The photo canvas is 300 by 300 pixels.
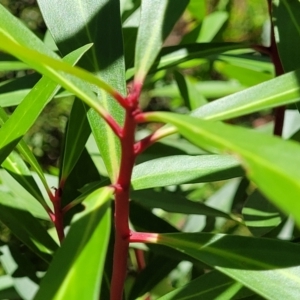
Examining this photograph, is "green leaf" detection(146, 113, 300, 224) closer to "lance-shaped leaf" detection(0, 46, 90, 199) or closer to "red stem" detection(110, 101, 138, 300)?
"red stem" detection(110, 101, 138, 300)

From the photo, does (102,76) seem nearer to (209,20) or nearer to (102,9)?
(102,9)

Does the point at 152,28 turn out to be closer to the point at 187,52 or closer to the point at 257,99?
the point at 257,99

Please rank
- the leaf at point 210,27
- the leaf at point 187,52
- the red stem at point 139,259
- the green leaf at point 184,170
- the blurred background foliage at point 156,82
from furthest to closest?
the blurred background foliage at point 156,82 < the leaf at point 210,27 < the red stem at point 139,259 < the leaf at point 187,52 < the green leaf at point 184,170

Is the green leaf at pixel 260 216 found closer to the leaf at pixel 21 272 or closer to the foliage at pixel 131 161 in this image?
the foliage at pixel 131 161

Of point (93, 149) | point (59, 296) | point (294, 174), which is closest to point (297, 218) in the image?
point (294, 174)

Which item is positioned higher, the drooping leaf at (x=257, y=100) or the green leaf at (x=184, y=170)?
the drooping leaf at (x=257, y=100)

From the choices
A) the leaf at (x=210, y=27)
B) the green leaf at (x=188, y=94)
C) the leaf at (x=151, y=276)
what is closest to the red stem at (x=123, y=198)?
the leaf at (x=151, y=276)

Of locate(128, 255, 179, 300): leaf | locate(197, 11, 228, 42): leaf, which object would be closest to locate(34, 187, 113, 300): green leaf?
locate(128, 255, 179, 300): leaf
